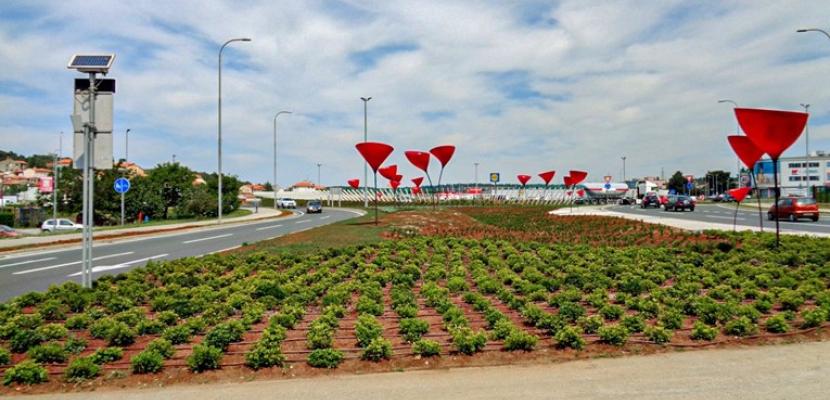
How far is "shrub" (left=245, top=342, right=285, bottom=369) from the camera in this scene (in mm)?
5152

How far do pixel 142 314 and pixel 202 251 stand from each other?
10.3 metres

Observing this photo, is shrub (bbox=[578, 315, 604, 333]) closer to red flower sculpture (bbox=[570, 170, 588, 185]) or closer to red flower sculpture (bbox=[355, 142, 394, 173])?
red flower sculpture (bbox=[355, 142, 394, 173])

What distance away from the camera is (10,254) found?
17.0 m

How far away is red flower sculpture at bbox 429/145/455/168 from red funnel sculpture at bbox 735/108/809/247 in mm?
21788

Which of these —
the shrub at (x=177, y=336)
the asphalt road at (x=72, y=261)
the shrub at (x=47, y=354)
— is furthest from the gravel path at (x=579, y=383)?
the asphalt road at (x=72, y=261)

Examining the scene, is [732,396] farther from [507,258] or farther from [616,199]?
[616,199]

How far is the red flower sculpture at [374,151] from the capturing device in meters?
23.8

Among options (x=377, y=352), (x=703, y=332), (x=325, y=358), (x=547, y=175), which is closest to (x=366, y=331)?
(x=377, y=352)

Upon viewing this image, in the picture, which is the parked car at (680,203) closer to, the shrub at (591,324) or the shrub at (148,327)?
the shrub at (591,324)

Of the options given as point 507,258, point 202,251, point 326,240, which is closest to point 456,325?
point 507,258

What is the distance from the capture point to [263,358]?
16.9 ft

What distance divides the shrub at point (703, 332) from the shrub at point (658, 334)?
277mm

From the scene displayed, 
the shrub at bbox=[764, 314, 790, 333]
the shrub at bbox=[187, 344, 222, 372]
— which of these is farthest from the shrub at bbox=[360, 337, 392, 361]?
the shrub at bbox=[764, 314, 790, 333]

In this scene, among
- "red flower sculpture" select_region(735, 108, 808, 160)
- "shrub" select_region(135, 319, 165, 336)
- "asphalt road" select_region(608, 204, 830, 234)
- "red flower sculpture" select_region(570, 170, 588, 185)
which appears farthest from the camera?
"red flower sculpture" select_region(570, 170, 588, 185)
